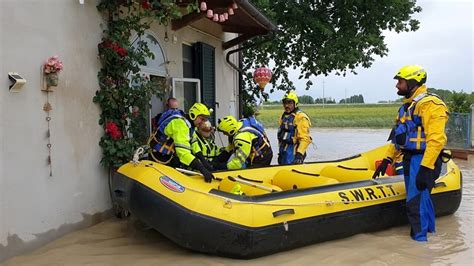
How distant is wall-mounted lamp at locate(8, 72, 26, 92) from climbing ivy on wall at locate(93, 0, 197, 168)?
1.15m

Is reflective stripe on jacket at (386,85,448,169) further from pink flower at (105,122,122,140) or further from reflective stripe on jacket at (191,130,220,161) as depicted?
pink flower at (105,122,122,140)

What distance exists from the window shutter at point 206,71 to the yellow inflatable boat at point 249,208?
3104 millimetres

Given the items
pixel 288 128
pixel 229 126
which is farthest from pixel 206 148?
pixel 288 128

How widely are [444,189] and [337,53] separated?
7.27 metres

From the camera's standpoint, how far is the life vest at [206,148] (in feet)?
18.8

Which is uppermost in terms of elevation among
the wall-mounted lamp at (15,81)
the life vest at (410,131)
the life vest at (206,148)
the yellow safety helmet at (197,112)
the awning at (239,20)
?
the awning at (239,20)

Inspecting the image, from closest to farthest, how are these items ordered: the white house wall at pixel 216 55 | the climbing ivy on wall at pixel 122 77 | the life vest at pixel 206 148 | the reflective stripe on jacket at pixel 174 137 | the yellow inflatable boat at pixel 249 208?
the yellow inflatable boat at pixel 249 208, the reflective stripe on jacket at pixel 174 137, the climbing ivy on wall at pixel 122 77, the life vest at pixel 206 148, the white house wall at pixel 216 55

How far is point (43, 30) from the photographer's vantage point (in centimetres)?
436

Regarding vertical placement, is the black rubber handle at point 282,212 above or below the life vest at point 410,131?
below

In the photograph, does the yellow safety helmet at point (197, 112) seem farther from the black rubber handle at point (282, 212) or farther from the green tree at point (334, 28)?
the green tree at point (334, 28)

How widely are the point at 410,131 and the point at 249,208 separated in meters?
1.92

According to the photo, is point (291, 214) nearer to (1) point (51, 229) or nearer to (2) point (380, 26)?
(1) point (51, 229)

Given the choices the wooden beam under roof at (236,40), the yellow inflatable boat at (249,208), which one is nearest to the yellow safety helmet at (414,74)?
the yellow inflatable boat at (249,208)

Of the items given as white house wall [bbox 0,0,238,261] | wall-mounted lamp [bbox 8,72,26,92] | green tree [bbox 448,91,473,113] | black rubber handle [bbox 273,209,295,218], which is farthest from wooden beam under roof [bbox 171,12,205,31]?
green tree [bbox 448,91,473,113]
